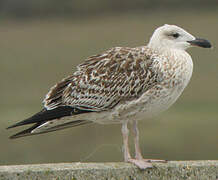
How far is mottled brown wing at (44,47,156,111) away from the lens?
6.14m

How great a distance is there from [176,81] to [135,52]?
16.3 inches

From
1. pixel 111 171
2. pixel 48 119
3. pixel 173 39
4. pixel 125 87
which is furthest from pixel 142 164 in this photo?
pixel 173 39

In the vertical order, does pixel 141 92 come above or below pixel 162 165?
above

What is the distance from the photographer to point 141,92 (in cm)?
611

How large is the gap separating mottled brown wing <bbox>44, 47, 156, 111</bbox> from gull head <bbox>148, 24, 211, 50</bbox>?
0.42 ft

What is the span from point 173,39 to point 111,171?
1.08m

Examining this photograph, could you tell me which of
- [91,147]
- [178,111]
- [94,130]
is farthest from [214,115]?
[91,147]

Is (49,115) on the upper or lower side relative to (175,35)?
lower

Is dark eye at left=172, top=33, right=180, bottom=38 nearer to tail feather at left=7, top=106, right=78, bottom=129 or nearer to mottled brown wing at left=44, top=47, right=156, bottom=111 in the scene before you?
mottled brown wing at left=44, top=47, right=156, bottom=111

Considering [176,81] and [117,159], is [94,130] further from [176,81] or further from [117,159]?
[176,81]

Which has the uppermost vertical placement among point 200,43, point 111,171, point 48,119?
point 200,43

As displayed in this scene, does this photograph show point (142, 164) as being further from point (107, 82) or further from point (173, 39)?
point (173, 39)

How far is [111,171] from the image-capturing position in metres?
5.71

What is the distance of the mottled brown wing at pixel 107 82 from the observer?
6.14 meters
